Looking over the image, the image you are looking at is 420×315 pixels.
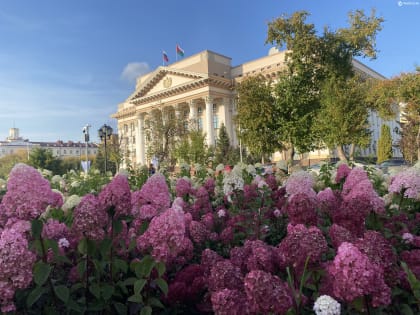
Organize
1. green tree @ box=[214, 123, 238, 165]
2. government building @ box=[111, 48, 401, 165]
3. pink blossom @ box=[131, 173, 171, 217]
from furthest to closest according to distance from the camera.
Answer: government building @ box=[111, 48, 401, 165] < green tree @ box=[214, 123, 238, 165] < pink blossom @ box=[131, 173, 171, 217]

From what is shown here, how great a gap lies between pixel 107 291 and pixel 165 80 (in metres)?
55.3

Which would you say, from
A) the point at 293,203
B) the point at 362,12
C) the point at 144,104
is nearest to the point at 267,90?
the point at 362,12

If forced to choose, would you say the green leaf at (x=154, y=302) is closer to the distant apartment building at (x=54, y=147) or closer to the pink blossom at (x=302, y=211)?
the pink blossom at (x=302, y=211)

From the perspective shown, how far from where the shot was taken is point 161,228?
1.83 meters

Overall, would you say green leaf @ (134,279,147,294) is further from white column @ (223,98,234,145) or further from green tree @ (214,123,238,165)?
white column @ (223,98,234,145)

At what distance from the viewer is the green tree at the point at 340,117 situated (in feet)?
73.6

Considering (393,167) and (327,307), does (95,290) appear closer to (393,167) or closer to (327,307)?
(327,307)

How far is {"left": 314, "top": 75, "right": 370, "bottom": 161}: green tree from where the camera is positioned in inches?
883

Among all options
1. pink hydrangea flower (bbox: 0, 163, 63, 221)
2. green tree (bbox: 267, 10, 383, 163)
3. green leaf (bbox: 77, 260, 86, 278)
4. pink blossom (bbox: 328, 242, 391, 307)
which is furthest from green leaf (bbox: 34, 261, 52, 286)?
green tree (bbox: 267, 10, 383, 163)

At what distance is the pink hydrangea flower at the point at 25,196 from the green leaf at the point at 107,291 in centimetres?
57

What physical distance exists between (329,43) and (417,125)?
12352mm

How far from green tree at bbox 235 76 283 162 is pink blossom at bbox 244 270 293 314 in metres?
22.5

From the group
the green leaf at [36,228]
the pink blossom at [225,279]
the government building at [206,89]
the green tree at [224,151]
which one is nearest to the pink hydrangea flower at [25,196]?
the green leaf at [36,228]

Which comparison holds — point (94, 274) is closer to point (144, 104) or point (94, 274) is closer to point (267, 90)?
point (267, 90)
